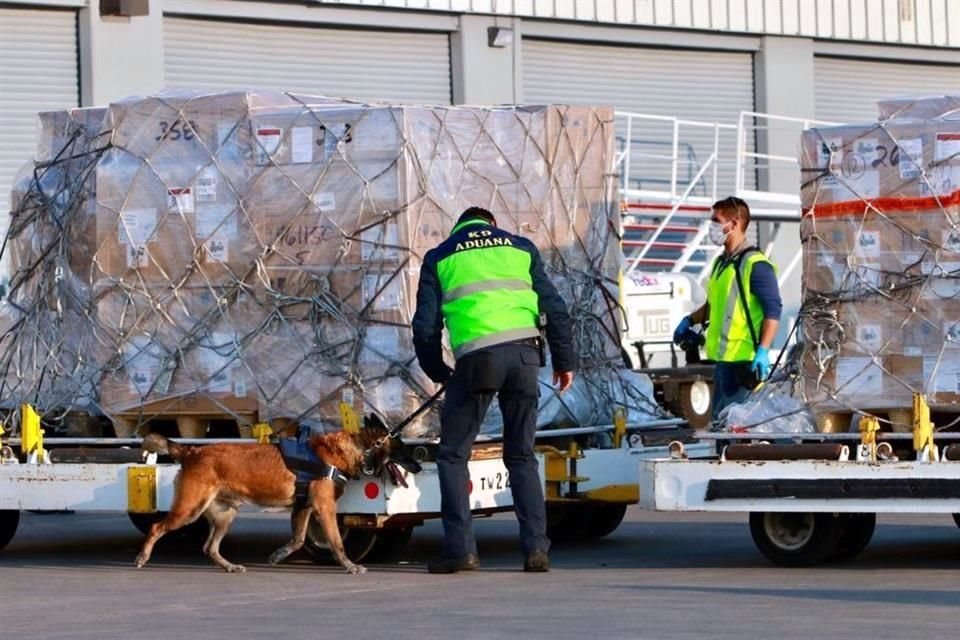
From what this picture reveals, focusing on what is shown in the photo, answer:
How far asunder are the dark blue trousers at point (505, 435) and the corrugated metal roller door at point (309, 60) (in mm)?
12736

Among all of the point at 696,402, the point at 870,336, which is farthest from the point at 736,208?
the point at 696,402

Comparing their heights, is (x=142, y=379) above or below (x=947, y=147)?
below

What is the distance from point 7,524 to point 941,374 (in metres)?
5.61

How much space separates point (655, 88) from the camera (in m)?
27.9

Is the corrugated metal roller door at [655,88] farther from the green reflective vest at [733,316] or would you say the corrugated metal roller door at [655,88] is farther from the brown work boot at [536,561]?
the brown work boot at [536,561]

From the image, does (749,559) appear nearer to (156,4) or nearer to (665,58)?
(156,4)

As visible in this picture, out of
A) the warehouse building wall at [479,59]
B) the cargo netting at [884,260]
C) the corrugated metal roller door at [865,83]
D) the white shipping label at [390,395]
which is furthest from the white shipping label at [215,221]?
the corrugated metal roller door at [865,83]

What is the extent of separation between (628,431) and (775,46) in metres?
17.0

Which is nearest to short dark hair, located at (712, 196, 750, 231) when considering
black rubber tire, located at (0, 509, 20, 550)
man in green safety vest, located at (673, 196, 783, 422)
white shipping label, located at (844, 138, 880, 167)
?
man in green safety vest, located at (673, 196, 783, 422)

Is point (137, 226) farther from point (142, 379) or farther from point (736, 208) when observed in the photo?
point (736, 208)

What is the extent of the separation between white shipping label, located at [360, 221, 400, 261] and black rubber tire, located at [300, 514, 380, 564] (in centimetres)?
146

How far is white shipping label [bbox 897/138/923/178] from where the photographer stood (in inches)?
435

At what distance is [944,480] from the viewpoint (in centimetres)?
1057

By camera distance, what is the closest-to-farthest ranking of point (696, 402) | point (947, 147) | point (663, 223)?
1. point (947, 147)
2. point (696, 402)
3. point (663, 223)
